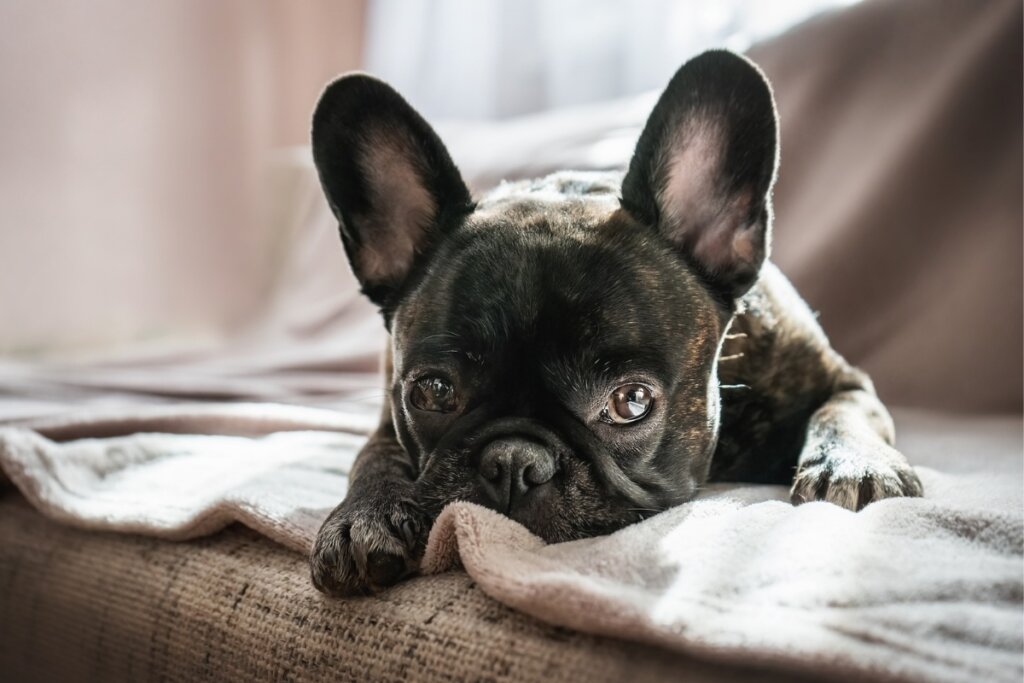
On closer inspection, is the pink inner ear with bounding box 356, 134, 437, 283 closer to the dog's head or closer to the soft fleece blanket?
the dog's head

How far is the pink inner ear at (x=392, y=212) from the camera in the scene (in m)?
1.74

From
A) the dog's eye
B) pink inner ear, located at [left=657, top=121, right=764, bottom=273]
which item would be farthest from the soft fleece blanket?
pink inner ear, located at [left=657, top=121, right=764, bottom=273]

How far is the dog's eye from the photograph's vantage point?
144 centimetres

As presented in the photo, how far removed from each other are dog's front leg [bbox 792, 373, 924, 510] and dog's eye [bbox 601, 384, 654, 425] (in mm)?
295

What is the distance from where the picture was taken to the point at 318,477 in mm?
1807

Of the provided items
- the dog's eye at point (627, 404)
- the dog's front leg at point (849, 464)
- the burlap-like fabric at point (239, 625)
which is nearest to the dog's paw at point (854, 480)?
the dog's front leg at point (849, 464)

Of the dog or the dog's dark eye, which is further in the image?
the dog's dark eye

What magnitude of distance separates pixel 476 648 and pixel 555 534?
0.24 metres

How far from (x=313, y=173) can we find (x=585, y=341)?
303cm

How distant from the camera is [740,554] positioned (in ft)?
3.70

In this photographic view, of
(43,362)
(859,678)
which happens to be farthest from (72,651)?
(43,362)

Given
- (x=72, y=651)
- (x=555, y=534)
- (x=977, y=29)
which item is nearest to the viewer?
(x=555, y=534)

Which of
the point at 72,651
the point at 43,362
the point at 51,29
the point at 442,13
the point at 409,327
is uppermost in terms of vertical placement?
the point at 442,13

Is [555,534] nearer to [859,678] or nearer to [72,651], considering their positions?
[859,678]
